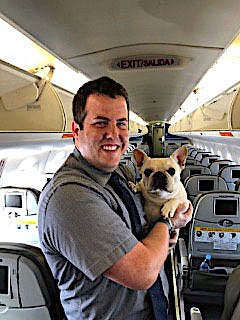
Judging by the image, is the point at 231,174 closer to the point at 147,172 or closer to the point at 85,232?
the point at 147,172

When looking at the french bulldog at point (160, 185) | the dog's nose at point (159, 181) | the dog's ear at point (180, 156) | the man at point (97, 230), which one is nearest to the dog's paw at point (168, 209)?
the french bulldog at point (160, 185)

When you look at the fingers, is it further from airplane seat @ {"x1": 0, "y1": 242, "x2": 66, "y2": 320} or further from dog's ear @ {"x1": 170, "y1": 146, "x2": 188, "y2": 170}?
dog's ear @ {"x1": 170, "y1": 146, "x2": 188, "y2": 170}

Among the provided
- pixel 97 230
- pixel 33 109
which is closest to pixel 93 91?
pixel 97 230

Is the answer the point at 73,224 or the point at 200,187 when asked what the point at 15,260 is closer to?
the point at 73,224

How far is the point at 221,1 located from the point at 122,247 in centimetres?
96

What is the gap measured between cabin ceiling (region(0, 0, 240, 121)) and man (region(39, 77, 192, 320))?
0.25 metres

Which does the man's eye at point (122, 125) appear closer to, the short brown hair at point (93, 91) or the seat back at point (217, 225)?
the short brown hair at point (93, 91)

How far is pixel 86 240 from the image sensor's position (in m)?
1.59

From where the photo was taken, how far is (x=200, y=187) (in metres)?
7.08

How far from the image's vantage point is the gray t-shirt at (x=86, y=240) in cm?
159

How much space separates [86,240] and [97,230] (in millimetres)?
57

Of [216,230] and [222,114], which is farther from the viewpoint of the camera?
[222,114]

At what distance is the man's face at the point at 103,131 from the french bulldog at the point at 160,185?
991 millimetres

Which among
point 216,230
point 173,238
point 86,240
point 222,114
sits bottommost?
point 216,230
